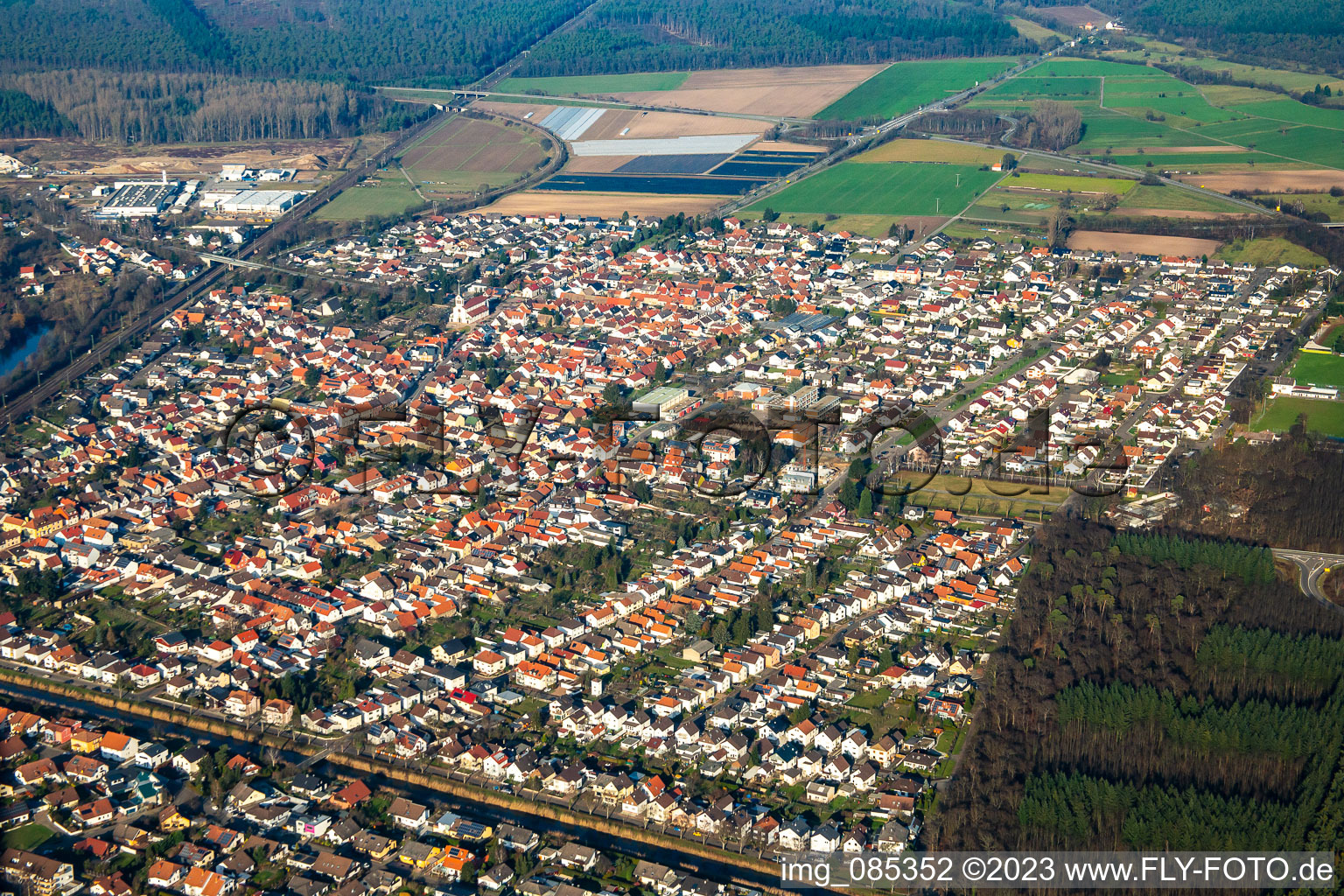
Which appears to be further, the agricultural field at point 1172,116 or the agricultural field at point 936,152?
the agricultural field at point 936,152

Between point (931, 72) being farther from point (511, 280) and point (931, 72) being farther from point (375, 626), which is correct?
point (375, 626)

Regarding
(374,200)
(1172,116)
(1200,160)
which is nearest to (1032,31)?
(1172,116)

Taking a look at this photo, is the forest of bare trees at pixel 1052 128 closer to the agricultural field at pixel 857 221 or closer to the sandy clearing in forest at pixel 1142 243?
the agricultural field at pixel 857 221

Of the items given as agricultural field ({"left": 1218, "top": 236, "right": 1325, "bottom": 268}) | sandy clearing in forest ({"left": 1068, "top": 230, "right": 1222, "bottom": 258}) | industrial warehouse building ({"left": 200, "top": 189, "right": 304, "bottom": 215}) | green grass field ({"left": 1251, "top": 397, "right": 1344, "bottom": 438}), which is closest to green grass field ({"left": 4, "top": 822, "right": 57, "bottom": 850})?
green grass field ({"left": 1251, "top": 397, "right": 1344, "bottom": 438})

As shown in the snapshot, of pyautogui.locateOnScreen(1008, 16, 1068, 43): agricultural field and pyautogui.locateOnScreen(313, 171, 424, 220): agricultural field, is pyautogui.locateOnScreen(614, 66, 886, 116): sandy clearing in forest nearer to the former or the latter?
pyautogui.locateOnScreen(1008, 16, 1068, 43): agricultural field

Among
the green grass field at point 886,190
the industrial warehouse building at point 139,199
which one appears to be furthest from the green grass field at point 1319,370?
the industrial warehouse building at point 139,199

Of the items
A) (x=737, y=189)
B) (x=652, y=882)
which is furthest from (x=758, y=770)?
(x=737, y=189)
